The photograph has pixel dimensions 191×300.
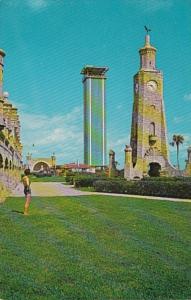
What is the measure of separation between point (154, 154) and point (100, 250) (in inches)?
1082

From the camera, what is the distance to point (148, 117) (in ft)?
110

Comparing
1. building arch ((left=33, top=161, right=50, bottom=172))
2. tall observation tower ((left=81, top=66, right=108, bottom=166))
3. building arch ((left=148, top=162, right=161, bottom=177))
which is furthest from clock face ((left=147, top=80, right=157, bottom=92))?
building arch ((left=33, top=161, right=50, bottom=172))

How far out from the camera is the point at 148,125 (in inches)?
1326

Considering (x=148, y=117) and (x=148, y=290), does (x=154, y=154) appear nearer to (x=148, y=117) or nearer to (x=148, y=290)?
(x=148, y=117)

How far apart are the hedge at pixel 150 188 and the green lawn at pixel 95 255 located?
577 cm

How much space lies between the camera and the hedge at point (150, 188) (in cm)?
1627

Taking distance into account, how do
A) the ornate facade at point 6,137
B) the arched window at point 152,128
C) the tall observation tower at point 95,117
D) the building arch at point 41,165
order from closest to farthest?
the ornate facade at point 6,137 → the tall observation tower at point 95,117 → the arched window at point 152,128 → the building arch at point 41,165

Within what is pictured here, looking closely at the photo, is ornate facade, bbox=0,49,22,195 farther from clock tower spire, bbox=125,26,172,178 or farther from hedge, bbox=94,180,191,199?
clock tower spire, bbox=125,26,172,178

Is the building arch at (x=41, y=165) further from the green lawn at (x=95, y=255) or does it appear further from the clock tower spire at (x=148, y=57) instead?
the green lawn at (x=95, y=255)

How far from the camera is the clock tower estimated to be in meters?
33.2

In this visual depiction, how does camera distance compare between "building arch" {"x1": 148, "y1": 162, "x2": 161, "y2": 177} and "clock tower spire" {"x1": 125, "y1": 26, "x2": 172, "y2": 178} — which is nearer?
"clock tower spire" {"x1": 125, "y1": 26, "x2": 172, "y2": 178}

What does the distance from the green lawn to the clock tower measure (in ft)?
74.8

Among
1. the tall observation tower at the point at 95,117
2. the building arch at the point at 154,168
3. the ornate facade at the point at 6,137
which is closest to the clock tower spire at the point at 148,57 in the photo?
the building arch at the point at 154,168

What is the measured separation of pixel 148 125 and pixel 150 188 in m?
16.5
